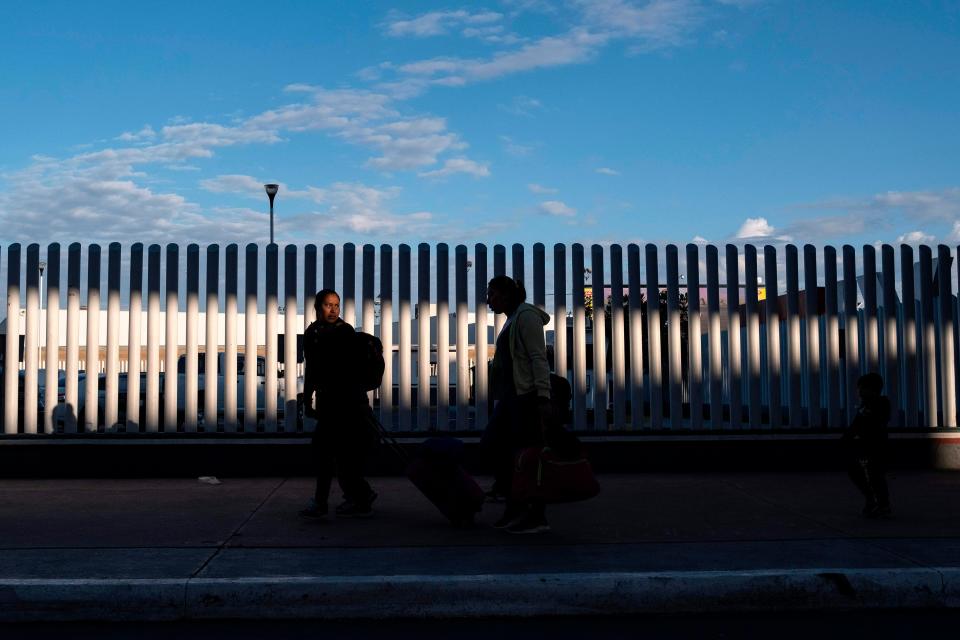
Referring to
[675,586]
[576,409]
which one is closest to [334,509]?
[576,409]

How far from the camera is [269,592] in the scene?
5195 mm

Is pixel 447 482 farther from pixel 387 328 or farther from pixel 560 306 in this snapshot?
pixel 560 306

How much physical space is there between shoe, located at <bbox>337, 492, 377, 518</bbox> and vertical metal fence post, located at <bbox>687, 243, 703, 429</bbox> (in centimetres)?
379

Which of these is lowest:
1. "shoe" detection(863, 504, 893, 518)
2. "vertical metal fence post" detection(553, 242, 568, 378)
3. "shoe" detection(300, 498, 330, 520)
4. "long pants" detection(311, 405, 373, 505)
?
"shoe" detection(863, 504, 893, 518)

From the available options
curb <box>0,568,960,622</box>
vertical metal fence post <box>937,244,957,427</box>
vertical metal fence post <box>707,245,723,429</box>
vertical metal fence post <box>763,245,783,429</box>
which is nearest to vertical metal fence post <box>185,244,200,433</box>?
curb <box>0,568,960,622</box>

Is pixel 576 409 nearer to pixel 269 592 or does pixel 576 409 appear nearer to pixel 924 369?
pixel 924 369

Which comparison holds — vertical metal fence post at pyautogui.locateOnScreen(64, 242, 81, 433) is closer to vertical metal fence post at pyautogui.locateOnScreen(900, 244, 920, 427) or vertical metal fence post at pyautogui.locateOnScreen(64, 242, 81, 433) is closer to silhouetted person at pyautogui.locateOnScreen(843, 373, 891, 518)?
silhouetted person at pyautogui.locateOnScreen(843, 373, 891, 518)

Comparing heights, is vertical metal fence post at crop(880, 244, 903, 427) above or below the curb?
above

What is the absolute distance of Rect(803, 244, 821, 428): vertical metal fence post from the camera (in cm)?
1024

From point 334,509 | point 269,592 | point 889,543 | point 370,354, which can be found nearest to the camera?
point 269,592

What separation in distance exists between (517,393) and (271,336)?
374 cm

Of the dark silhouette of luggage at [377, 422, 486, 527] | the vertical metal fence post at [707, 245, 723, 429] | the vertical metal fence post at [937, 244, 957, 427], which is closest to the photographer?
the dark silhouette of luggage at [377, 422, 486, 527]

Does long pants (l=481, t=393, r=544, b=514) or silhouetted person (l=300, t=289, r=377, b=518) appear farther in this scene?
silhouetted person (l=300, t=289, r=377, b=518)

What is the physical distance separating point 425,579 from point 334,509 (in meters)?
2.93
